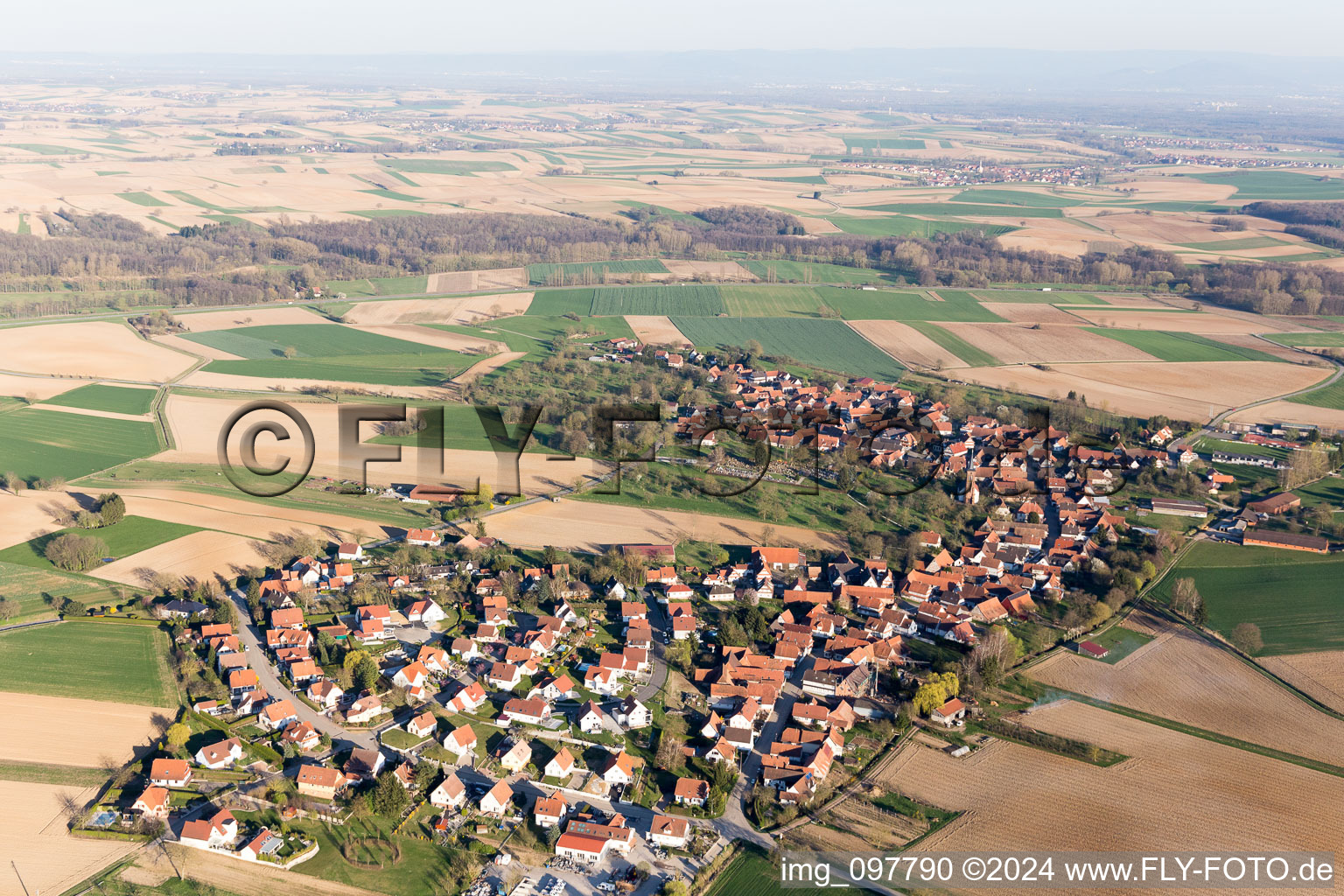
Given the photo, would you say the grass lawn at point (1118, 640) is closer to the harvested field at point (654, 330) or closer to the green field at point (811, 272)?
the harvested field at point (654, 330)

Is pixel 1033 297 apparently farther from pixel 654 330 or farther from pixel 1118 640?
pixel 1118 640

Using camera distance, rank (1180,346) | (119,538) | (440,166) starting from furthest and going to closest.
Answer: (440,166) < (1180,346) < (119,538)

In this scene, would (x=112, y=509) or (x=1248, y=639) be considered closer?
(x=1248, y=639)

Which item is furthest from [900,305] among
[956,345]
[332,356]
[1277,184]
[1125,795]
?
[1277,184]

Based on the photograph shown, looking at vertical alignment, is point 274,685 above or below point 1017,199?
below

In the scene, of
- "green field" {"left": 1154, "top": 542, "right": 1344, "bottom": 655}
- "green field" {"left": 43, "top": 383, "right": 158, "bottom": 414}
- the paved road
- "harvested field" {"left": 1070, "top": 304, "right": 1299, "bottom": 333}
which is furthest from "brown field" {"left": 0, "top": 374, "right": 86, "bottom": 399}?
"harvested field" {"left": 1070, "top": 304, "right": 1299, "bottom": 333}

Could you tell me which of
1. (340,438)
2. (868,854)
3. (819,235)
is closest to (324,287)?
(340,438)
